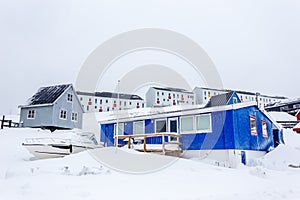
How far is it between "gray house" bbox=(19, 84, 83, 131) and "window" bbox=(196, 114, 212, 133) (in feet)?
62.7

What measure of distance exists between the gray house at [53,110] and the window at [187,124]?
18160 mm

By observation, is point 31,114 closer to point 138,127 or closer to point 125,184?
point 138,127

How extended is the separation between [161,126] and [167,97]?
57860mm

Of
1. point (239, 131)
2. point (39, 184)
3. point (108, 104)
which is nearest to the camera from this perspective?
point (39, 184)

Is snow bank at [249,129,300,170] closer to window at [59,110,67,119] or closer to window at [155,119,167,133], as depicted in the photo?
window at [155,119,167,133]

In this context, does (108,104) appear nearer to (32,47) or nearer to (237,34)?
(32,47)

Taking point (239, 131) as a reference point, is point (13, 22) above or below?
above

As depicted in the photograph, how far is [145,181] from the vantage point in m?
6.38

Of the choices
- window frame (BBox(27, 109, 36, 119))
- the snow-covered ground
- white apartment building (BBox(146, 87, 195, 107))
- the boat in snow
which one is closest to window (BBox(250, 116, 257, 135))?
the snow-covered ground

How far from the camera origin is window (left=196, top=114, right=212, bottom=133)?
13.1m

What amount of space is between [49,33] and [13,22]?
3.01m

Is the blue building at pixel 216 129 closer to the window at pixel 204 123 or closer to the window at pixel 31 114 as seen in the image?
the window at pixel 204 123

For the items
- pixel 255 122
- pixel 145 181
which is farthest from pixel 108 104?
pixel 145 181

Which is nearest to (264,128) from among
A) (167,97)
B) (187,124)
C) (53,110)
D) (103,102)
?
(187,124)
